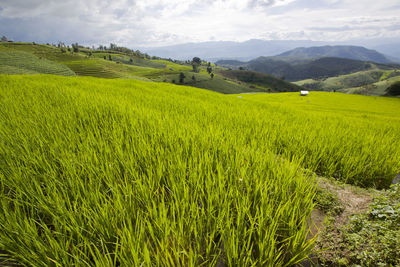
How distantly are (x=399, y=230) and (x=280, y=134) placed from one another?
7.89 ft

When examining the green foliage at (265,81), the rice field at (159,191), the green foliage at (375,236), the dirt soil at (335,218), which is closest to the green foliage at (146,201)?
the rice field at (159,191)

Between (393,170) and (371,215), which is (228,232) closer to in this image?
(371,215)

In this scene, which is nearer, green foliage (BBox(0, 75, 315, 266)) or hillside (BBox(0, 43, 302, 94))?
green foliage (BBox(0, 75, 315, 266))

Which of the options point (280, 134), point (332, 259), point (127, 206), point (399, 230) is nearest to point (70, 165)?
point (127, 206)

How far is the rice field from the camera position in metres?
1.17

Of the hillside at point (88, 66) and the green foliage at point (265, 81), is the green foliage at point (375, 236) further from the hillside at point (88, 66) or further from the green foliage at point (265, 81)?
the green foliage at point (265, 81)

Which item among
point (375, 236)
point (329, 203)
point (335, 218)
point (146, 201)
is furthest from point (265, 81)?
point (146, 201)

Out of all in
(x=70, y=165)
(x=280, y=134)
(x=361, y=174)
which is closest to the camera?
(x=70, y=165)

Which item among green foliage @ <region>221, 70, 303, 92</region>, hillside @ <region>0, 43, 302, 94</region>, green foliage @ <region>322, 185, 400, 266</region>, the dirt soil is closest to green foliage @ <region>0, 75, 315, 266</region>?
the dirt soil

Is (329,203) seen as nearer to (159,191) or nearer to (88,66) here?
(159,191)

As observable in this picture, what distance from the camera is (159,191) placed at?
6.11 ft

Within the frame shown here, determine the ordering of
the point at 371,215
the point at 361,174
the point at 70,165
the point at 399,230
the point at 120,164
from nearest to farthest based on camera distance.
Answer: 1. the point at 399,230
2. the point at 371,215
3. the point at 70,165
4. the point at 120,164
5. the point at 361,174

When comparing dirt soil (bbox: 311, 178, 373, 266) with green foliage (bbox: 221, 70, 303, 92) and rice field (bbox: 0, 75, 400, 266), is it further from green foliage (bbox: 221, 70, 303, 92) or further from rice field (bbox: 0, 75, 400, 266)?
green foliage (bbox: 221, 70, 303, 92)

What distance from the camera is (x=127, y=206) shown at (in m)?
1.45
